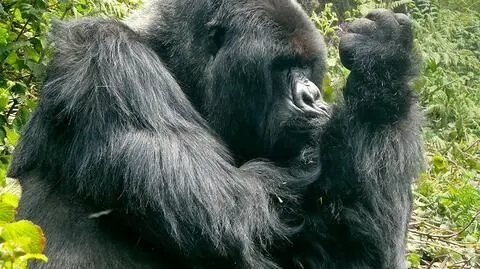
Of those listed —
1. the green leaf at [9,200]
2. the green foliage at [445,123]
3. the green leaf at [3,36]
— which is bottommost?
the green foliage at [445,123]

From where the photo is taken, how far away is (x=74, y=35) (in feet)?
10.2

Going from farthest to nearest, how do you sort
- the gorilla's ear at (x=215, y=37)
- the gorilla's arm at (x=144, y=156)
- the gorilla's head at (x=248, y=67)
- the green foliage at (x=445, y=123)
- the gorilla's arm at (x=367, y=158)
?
the green foliage at (x=445, y=123), the gorilla's ear at (x=215, y=37), the gorilla's head at (x=248, y=67), the gorilla's arm at (x=367, y=158), the gorilla's arm at (x=144, y=156)

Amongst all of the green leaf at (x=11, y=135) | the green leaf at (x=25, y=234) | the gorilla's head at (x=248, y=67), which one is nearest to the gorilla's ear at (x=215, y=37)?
the gorilla's head at (x=248, y=67)

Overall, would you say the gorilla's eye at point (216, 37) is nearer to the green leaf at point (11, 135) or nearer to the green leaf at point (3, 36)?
the green leaf at point (3, 36)

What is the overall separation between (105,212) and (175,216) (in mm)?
282

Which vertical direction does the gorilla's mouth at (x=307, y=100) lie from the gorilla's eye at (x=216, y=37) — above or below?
below

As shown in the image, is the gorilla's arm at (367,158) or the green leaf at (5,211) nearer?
the green leaf at (5,211)

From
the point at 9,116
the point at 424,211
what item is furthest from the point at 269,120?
the point at 424,211

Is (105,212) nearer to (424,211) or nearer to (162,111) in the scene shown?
(162,111)

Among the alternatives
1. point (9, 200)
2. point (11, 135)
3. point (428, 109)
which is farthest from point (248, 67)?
point (428, 109)

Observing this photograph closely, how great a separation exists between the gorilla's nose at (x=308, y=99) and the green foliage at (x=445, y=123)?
3.9 inches

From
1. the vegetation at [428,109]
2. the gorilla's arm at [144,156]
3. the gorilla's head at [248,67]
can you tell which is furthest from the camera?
the vegetation at [428,109]

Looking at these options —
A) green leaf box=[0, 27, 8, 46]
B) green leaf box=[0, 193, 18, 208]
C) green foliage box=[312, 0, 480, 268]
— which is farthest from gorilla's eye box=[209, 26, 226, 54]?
green leaf box=[0, 193, 18, 208]

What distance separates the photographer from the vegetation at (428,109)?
346 cm
